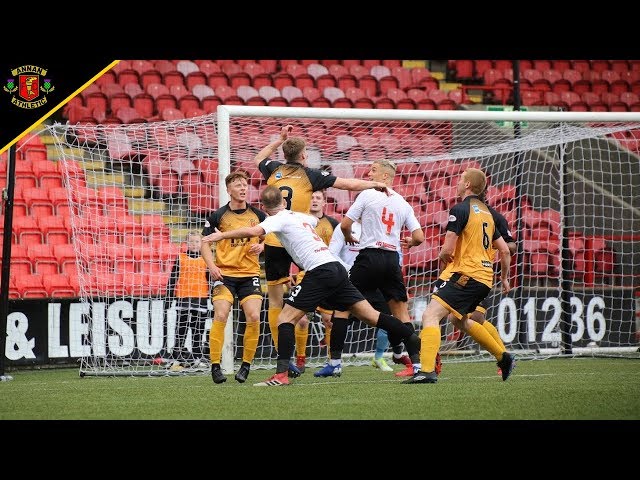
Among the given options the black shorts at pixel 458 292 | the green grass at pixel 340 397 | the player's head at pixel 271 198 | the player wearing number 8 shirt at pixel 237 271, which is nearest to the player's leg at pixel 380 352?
the green grass at pixel 340 397

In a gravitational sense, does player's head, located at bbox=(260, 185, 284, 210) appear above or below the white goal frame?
below

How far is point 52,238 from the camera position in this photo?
496 inches

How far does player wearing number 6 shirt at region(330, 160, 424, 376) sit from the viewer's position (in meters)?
9.23

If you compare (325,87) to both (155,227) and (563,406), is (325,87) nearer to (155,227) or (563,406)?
(155,227)

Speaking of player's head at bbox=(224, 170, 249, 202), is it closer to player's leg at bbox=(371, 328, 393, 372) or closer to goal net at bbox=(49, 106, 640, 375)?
goal net at bbox=(49, 106, 640, 375)

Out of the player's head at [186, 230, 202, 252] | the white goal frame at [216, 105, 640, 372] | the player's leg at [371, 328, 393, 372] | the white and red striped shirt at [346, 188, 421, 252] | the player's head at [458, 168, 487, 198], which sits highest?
the white goal frame at [216, 105, 640, 372]

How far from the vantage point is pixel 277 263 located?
363 inches

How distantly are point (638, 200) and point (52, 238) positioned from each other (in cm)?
869

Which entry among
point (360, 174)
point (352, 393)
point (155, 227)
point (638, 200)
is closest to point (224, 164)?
point (155, 227)

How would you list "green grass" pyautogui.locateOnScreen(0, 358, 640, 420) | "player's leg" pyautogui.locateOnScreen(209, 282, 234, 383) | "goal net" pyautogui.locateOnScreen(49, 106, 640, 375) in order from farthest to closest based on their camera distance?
"goal net" pyautogui.locateOnScreen(49, 106, 640, 375) → "player's leg" pyautogui.locateOnScreen(209, 282, 234, 383) → "green grass" pyautogui.locateOnScreen(0, 358, 640, 420)

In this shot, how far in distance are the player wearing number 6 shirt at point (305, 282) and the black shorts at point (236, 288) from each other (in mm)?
821

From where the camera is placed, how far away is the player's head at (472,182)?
827cm

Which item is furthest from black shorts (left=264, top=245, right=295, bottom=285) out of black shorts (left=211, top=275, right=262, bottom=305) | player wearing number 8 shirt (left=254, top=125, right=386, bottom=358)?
black shorts (left=211, top=275, right=262, bottom=305)

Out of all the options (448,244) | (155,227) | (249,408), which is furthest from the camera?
(155,227)
